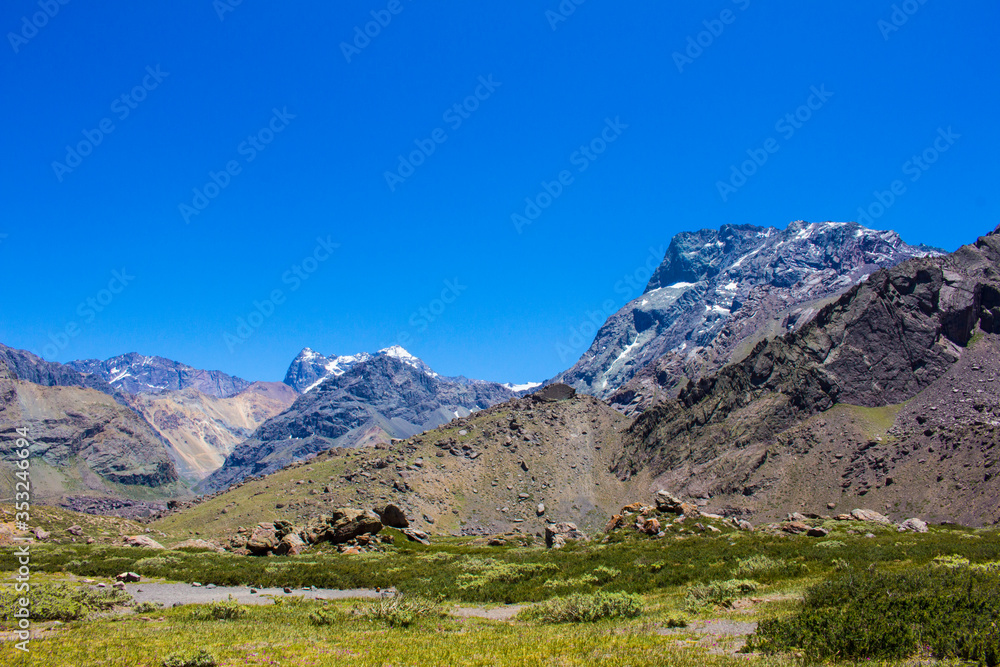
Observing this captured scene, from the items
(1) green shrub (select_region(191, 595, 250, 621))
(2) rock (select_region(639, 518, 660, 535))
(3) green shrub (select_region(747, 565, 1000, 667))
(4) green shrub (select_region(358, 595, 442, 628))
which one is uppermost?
(1) green shrub (select_region(191, 595, 250, 621))

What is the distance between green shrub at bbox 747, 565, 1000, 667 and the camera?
41.8 feet

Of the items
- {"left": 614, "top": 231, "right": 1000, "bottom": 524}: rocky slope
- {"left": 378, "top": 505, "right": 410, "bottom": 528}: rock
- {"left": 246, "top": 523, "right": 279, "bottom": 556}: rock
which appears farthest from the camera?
{"left": 614, "top": 231, "right": 1000, "bottom": 524}: rocky slope

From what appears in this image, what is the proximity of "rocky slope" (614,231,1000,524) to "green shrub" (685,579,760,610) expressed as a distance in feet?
272

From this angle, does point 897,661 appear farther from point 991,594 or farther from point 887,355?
point 887,355

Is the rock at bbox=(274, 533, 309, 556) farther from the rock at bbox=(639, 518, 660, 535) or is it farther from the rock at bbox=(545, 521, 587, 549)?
the rock at bbox=(639, 518, 660, 535)

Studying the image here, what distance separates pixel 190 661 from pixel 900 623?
17695 millimetres

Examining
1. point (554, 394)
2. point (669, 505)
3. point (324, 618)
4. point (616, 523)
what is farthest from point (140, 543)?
point (554, 394)

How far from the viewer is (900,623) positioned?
13961 millimetres

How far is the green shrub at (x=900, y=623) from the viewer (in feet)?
41.8

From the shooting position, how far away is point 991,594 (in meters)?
15.2

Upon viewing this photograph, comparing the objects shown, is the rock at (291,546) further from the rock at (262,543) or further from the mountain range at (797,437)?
the mountain range at (797,437)

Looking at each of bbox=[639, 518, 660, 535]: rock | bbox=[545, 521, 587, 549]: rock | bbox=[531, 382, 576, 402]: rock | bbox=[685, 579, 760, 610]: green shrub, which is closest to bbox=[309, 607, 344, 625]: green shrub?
bbox=[685, 579, 760, 610]: green shrub

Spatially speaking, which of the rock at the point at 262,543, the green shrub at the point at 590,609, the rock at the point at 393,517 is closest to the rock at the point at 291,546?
the rock at the point at 262,543

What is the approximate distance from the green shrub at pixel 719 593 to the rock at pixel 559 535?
110 ft
